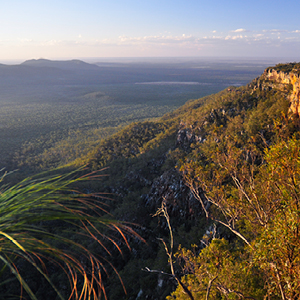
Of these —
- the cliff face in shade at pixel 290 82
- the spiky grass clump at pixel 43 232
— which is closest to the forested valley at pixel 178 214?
the spiky grass clump at pixel 43 232

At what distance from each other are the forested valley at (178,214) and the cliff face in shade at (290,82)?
15 cm

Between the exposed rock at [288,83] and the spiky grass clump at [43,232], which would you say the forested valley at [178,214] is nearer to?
the spiky grass clump at [43,232]

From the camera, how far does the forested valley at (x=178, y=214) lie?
202 cm

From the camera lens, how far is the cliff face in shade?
17.8m

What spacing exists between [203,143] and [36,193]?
27588mm

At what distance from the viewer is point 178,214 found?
21484 mm

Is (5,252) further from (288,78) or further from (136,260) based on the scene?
(288,78)

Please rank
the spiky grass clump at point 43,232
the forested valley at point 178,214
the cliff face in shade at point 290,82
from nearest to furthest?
the spiky grass clump at point 43,232
the forested valley at point 178,214
the cliff face in shade at point 290,82

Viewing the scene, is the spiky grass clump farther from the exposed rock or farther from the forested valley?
the exposed rock

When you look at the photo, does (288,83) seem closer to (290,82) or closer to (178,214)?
(290,82)

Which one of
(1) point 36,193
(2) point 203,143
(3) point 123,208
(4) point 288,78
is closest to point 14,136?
(3) point 123,208

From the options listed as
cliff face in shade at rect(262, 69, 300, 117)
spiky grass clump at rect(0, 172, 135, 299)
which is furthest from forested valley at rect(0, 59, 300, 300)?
cliff face in shade at rect(262, 69, 300, 117)

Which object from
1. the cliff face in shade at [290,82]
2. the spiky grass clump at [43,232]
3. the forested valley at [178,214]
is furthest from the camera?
the cliff face in shade at [290,82]

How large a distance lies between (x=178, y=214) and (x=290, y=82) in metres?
19.7
